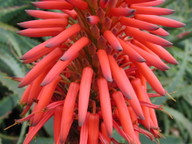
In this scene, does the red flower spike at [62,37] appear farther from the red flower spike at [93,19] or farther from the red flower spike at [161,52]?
the red flower spike at [161,52]

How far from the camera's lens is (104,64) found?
87 cm

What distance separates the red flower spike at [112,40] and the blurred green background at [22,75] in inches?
20.6

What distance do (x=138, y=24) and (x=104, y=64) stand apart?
152 mm

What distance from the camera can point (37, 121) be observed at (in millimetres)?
895

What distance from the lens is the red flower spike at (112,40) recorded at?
85 cm

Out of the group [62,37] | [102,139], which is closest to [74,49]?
[62,37]

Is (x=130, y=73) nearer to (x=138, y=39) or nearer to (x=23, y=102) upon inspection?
(x=138, y=39)

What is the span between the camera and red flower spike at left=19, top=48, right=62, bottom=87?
0.88 m

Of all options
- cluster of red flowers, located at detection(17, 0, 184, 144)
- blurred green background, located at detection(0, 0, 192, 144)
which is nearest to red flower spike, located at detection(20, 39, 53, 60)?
cluster of red flowers, located at detection(17, 0, 184, 144)

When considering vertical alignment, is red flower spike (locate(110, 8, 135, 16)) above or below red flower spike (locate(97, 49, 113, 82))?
above

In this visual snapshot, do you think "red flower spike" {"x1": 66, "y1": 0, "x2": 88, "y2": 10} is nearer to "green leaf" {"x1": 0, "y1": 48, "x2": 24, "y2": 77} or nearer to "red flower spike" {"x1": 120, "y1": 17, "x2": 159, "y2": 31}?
"red flower spike" {"x1": 120, "y1": 17, "x2": 159, "y2": 31}

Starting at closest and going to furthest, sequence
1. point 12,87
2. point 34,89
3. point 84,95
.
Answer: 1. point 84,95
2. point 34,89
3. point 12,87

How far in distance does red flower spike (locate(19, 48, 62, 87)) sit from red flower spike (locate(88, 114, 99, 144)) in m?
0.19

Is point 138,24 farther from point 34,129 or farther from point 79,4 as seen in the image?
point 34,129
